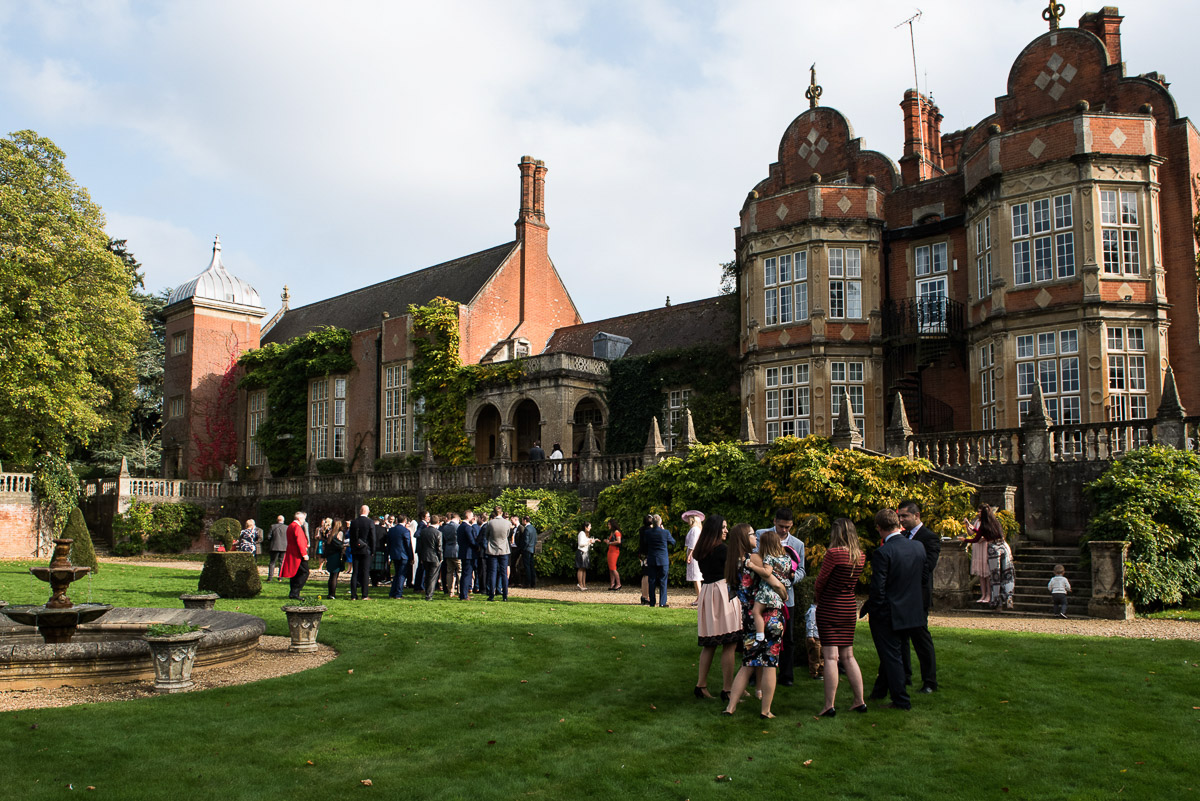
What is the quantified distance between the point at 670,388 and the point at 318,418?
63.7 feet

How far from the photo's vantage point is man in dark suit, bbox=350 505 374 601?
1741cm

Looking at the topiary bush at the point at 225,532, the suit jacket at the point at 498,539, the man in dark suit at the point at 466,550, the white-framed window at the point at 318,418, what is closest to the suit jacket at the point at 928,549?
the suit jacket at the point at 498,539

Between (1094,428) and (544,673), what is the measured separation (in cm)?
1360

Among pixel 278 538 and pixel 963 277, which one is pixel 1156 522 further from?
pixel 278 538

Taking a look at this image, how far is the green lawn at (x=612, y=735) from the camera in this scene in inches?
251

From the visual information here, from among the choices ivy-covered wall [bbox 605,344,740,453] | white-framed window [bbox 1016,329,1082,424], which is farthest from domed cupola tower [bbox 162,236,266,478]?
white-framed window [bbox 1016,329,1082,424]

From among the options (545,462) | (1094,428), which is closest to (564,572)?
(545,462)

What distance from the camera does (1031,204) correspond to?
24.1m

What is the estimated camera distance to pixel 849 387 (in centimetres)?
2731

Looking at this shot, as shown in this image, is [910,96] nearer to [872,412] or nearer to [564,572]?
[872,412]

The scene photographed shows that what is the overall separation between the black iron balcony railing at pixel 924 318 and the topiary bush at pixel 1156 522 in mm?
9494

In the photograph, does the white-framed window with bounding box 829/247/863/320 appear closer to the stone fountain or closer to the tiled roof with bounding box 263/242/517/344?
the tiled roof with bounding box 263/242/517/344

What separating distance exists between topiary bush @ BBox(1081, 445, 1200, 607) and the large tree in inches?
1152

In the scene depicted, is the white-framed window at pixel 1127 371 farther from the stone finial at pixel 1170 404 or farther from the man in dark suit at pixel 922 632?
the man in dark suit at pixel 922 632
